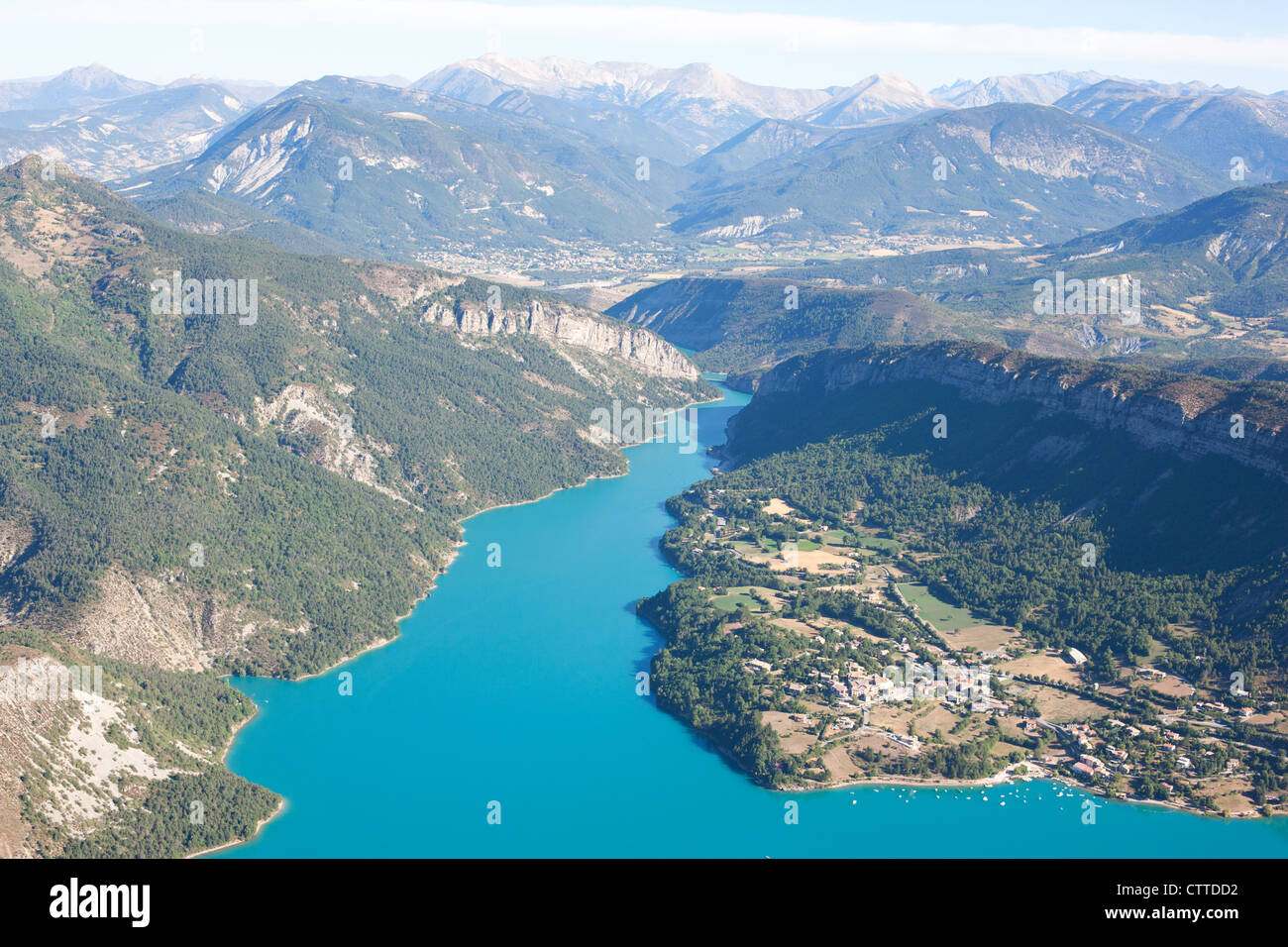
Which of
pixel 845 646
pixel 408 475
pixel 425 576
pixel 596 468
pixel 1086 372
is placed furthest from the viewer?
pixel 596 468

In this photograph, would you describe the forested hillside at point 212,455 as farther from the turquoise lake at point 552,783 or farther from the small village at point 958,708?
the small village at point 958,708

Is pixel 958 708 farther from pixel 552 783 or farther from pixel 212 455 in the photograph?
pixel 212 455

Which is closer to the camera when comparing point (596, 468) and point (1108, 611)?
point (1108, 611)

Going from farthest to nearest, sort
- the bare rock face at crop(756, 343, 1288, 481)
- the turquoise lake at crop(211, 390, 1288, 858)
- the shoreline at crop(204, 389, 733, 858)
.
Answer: the bare rock face at crop(756, 343, 1288, 481) < the shoreline at crop(204, 389, 733, 858) < the turquoise lake at crop(211, 390, 1288, 858)

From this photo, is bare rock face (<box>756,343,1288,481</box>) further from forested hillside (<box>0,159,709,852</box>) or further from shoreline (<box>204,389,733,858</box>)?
forested hillside (<box>0,159,709,852</box>)

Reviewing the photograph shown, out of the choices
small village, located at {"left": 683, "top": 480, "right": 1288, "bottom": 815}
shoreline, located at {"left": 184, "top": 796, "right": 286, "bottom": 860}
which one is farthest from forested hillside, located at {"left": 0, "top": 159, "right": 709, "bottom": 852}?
small village, located at {"left": 683, "top": 480, "right": 1288, "bottom": 815}

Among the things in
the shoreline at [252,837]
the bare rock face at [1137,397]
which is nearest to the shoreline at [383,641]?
the shoreline at [252,837]

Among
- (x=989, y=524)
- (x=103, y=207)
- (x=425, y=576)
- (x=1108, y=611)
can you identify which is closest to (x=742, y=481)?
(x=989, y=524)

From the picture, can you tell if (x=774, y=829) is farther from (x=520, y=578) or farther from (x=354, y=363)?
(x=354, y=363)
